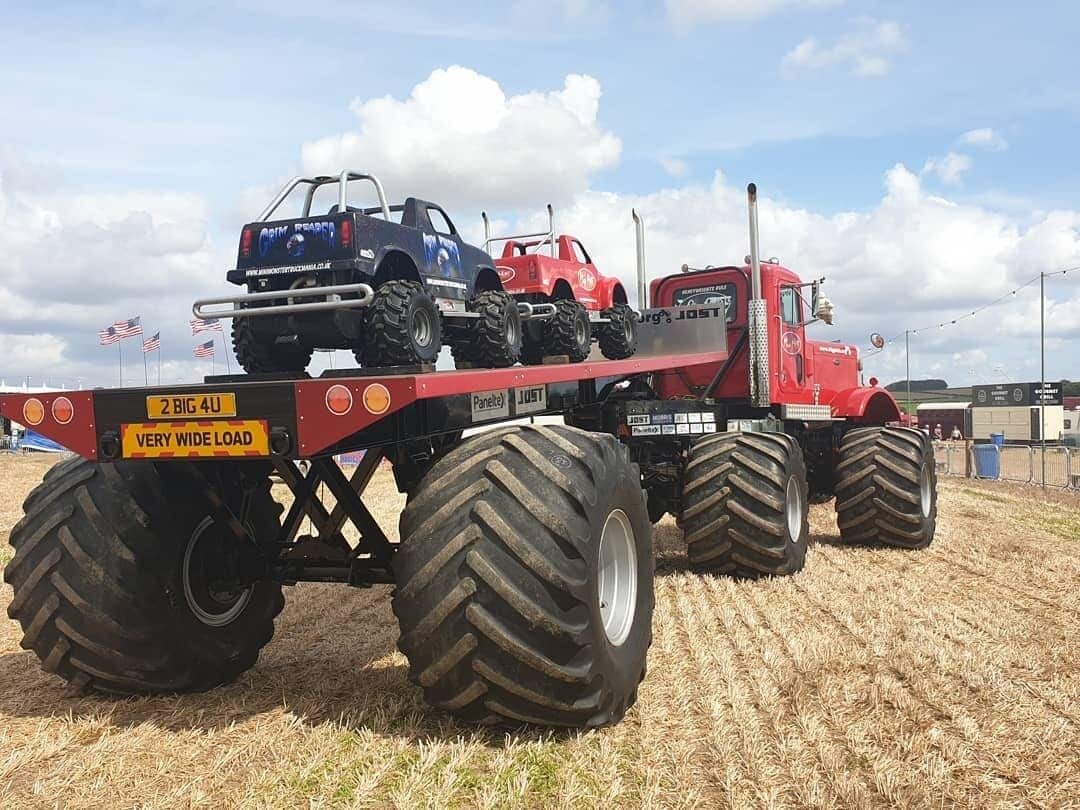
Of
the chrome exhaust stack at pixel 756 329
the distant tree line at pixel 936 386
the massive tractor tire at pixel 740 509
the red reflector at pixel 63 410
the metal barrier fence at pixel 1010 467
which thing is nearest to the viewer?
the red reflector at pixel 63 410

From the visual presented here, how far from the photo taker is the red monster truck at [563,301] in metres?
8.87

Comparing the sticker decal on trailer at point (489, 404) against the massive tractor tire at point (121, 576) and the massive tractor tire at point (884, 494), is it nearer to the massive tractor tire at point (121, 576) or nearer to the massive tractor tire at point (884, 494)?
the massive tractor tire at point (121, 576)

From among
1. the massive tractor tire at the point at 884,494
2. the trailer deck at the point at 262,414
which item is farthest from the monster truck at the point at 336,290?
the massive tractor tire at the point at 884,494

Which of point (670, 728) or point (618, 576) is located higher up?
point (618, 576)

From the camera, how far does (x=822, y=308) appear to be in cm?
1032

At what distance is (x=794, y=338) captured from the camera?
34.1ft

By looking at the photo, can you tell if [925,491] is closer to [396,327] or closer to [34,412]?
[396,327]

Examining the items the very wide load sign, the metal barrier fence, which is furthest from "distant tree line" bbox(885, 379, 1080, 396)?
the metal barrier fence

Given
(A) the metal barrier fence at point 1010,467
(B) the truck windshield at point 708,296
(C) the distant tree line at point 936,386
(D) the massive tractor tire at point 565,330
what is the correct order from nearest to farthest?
1. (D) the massive tractor tire at point 565,330
2. (B) the truck windshield at point 708,296
3. (A) the metal barrier fence at point 1010,467
4. (C) the distant tree line at point 936,386

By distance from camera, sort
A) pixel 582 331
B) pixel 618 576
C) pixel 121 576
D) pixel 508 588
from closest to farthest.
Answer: pixel 508 588, pixel 121 576, pixel 618 576, pixel 582 331

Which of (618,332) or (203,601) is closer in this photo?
(203,601)

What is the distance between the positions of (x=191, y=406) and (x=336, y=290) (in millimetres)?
1831

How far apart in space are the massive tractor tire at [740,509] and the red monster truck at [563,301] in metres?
1.63

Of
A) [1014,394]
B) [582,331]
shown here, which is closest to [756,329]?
[582,331]
